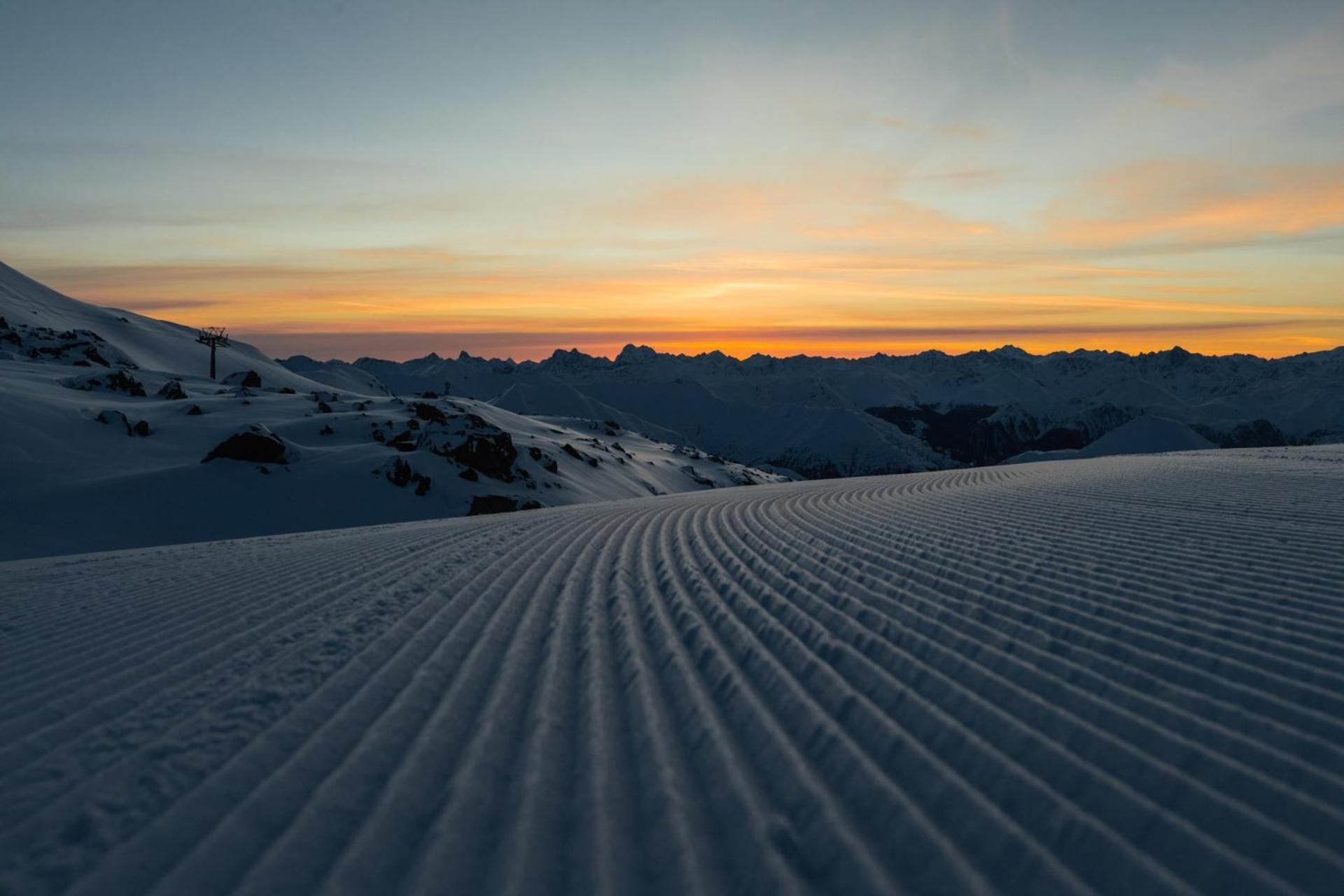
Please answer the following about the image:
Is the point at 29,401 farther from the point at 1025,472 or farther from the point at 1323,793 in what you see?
the point at 1323,793

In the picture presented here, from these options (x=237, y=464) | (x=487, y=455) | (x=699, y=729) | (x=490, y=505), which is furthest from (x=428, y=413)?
(x=699, y=729)

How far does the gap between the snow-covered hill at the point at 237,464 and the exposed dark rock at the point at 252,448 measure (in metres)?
0.05

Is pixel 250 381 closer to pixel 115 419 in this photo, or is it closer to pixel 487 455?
pixel 115 419

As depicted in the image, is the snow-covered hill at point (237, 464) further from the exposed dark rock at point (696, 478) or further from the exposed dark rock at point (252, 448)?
the exposed dark rock at point (696, 478)

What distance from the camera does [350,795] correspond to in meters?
3.14

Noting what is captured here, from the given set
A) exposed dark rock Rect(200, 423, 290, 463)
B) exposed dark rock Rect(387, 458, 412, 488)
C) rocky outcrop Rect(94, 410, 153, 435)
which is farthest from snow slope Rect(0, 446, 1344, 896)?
rocky outcrop Rect(94, 410, 153, 435)

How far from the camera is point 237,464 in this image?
84.0 feet

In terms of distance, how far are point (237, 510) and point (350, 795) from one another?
78.2 feet

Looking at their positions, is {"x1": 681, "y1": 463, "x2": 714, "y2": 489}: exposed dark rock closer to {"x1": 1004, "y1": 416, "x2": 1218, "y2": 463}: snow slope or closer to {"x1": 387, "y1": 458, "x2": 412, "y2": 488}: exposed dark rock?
{"x1": 387, "y1": 458, "x2": 412, "y2": 488}: exposed dark rock

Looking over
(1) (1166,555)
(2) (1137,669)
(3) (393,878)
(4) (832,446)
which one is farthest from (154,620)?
(4) (832,446)

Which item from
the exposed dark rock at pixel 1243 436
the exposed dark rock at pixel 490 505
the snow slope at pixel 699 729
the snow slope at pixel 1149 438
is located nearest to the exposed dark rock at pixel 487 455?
the exposed dark rock at pixel 490 505

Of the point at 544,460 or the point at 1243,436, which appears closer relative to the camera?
the point at 544,460

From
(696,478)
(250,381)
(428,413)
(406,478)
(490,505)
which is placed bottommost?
(696,478)

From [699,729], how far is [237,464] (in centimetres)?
2637
